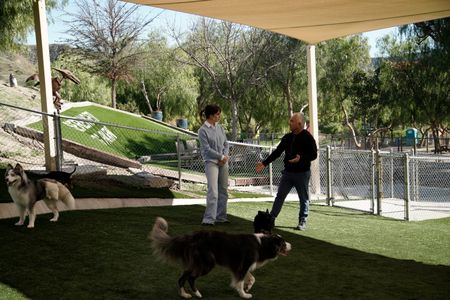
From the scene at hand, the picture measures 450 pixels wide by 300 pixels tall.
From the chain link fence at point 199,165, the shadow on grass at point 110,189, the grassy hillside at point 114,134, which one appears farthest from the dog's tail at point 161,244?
the grassy hillside at point 114,134

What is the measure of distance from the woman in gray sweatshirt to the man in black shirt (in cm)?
57

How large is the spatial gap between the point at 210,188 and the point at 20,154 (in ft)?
26.2

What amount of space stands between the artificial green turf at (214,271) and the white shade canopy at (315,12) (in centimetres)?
373

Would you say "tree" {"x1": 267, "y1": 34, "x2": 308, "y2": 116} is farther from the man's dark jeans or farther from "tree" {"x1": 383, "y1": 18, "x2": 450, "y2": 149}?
the man's dark jeans

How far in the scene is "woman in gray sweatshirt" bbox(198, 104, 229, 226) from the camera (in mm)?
8188

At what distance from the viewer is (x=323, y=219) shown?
10234 mm

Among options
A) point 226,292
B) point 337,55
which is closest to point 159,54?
point 337,55

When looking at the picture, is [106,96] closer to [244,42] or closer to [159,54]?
[159,54]

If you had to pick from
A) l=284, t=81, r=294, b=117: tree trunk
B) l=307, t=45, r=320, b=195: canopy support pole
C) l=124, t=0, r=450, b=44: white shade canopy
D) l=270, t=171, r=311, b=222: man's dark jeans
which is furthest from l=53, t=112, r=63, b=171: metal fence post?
l=284, t=81, r=294, b=117: tree trunk

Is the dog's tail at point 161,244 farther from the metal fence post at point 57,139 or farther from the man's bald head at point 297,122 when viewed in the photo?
the metal fence post at point 57,139

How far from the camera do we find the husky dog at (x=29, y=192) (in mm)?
7059

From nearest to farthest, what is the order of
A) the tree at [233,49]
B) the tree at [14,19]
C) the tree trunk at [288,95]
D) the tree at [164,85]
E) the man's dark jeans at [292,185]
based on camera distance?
the man's dark jeans at [292,185]
the tree at [14,19]
the tree at [233,49]
the tree trunk at [288,95]
the tree at [164,85]

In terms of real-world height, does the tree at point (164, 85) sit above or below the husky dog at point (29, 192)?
above

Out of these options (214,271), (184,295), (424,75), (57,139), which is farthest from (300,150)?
(424,75)
